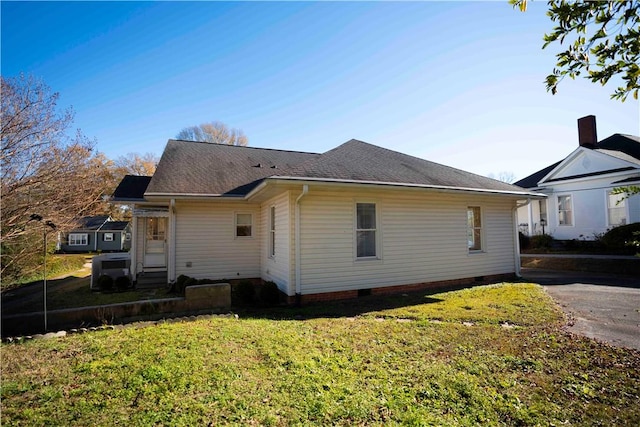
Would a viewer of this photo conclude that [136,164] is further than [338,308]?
Yes

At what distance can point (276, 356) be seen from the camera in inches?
172

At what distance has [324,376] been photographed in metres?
3.76

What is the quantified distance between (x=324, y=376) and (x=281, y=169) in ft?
A: 34.6

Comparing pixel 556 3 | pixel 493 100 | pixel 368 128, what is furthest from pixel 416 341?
pixel 368 128

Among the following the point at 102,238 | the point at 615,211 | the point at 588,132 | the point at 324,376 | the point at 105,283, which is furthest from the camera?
the point at 102,238

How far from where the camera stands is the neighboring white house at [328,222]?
8.09m

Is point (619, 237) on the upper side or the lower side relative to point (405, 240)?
lower

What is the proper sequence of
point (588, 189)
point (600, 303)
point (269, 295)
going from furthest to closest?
point (588, 189) < point (269, 295) < point (600, 303)

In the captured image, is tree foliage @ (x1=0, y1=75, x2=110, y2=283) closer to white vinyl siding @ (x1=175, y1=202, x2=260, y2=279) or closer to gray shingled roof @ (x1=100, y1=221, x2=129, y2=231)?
white vinyl siding @ (x1=175, y1=202, x2=260, y2=279)

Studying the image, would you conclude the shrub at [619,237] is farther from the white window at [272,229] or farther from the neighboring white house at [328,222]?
the white window at [272,229]

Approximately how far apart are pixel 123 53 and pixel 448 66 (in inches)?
347

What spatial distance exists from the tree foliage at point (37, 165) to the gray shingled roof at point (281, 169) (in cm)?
228

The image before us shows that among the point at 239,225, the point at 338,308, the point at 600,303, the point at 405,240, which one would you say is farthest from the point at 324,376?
the point at 239,225

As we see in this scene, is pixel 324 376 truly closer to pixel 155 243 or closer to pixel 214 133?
pixel 155 243
